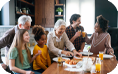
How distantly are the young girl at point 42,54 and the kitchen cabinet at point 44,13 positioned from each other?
245 cm

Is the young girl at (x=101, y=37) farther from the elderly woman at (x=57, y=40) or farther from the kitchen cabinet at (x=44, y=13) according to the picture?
the kitchen cabinet at (x=44, y=13)

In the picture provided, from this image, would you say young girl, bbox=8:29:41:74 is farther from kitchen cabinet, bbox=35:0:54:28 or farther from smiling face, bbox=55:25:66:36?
kitchen cabinet, bbox=35:0:54:28

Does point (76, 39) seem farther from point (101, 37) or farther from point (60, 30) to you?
point (60, 30)

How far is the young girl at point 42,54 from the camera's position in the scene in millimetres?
1943

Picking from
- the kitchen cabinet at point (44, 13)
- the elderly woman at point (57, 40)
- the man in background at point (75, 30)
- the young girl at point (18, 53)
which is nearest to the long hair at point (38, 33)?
the elderly woman at point (57, 40)

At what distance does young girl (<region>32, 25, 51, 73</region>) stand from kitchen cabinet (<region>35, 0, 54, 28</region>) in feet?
8.04

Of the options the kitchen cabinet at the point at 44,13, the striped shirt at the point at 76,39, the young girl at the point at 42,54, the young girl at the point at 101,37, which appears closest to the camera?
the young girl at the point at 42,54

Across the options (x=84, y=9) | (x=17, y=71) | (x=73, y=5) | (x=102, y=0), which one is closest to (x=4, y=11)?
(x=17, y=71)

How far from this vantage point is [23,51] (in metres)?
1.78

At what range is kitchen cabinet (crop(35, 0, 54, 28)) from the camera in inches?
179

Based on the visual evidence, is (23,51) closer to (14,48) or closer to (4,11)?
(14,48)

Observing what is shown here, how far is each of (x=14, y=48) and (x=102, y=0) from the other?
417cm

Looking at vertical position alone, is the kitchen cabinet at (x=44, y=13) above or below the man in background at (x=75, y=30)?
above

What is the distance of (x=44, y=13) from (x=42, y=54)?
2835mm
